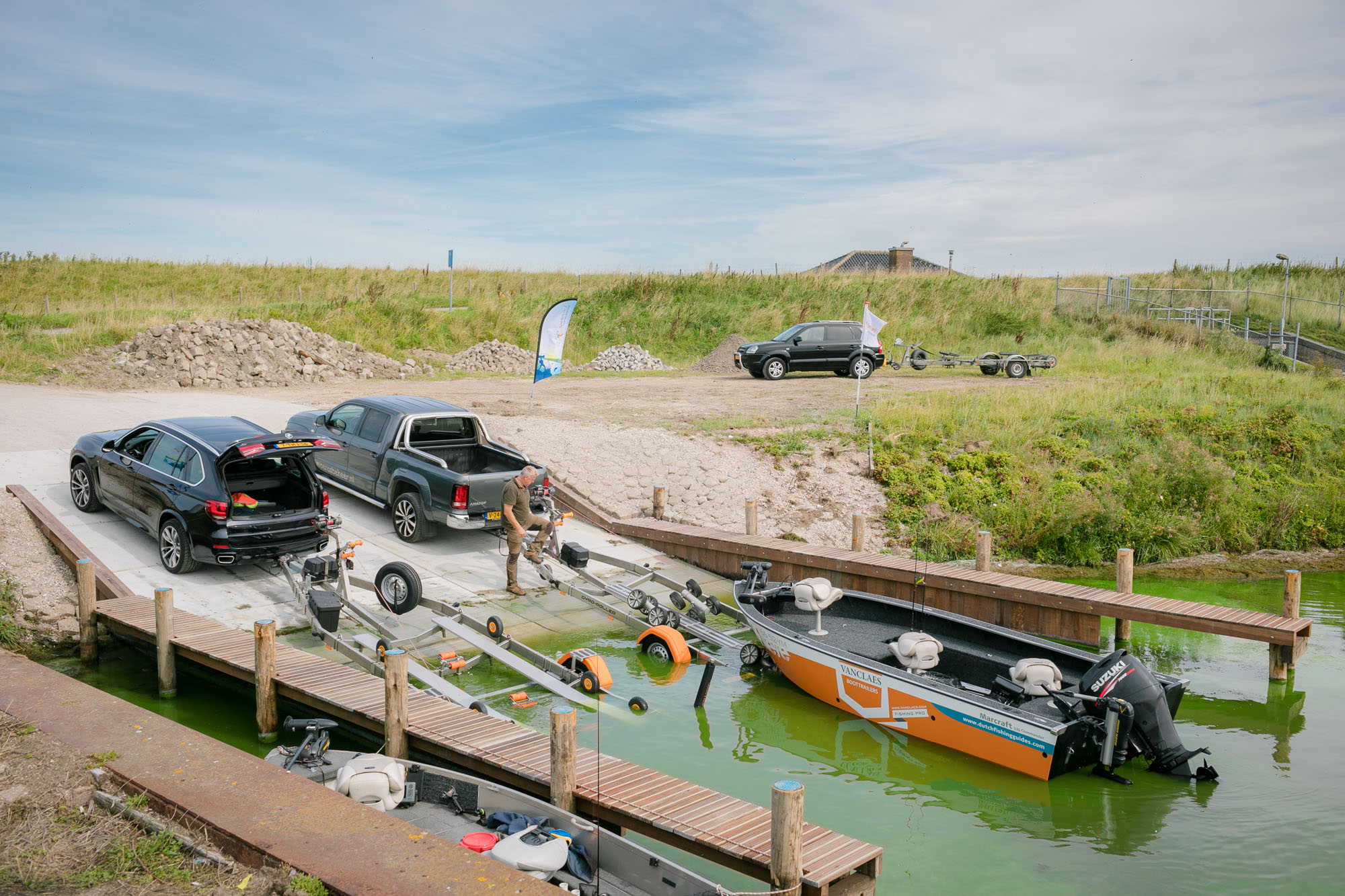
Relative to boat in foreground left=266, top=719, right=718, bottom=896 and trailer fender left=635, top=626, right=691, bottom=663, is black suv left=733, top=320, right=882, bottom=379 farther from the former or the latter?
boat in foreground left=266, top=719, right=718, bottom=896

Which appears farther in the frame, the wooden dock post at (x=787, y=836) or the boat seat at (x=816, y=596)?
the boat seat at (x=816, y=596)

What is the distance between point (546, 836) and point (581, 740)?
2557mm

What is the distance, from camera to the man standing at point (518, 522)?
12.1 meters

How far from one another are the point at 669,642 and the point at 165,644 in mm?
5325

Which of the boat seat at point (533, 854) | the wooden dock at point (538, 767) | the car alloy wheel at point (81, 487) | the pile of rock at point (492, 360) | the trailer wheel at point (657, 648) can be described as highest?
the pile of rock at point (492, 360)

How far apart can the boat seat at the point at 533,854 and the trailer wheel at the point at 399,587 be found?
17.3 feet

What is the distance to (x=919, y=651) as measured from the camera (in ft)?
31.3

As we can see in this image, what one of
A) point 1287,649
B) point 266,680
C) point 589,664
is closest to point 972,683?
point 1287,649

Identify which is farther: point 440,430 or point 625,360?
point 625,360

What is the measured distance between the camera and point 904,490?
17.6 metres

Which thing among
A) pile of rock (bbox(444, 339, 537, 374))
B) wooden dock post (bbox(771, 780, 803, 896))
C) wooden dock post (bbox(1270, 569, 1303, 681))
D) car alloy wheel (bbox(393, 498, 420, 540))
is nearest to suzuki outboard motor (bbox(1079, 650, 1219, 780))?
wooden dock post (bbox(1270, 569, 1303, 681))

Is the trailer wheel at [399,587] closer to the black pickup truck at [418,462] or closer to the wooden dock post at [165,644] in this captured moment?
the black pickup truck at [418,462]

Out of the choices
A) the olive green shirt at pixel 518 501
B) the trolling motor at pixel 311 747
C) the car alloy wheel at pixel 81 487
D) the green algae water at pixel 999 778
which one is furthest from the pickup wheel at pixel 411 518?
the trolling motor at pixel 311 747

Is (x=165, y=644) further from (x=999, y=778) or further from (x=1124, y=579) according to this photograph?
(x=1124, y=579)
